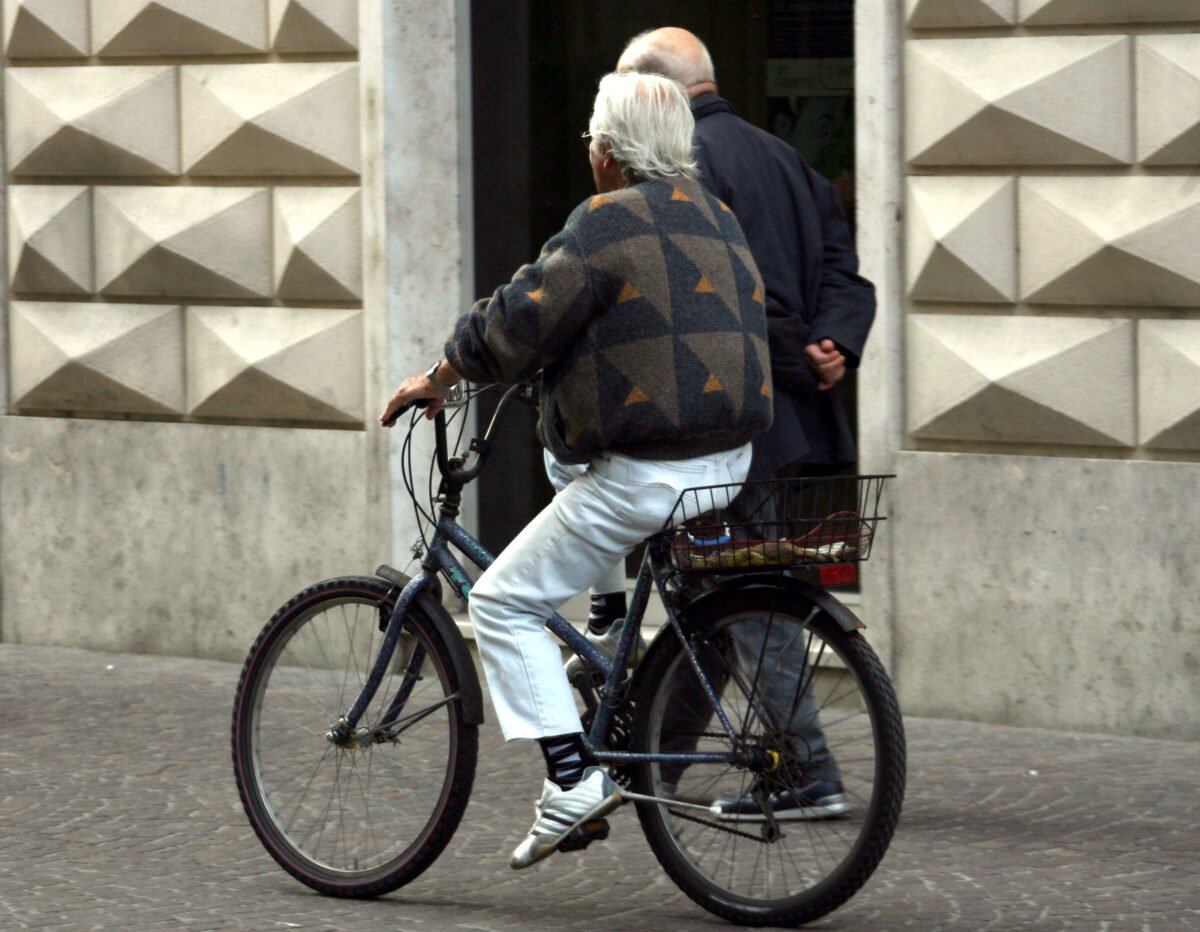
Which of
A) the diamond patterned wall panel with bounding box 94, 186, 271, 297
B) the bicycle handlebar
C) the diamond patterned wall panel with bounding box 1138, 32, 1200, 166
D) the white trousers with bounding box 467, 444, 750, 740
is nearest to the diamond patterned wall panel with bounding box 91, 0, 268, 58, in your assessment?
the diamond patterned wall panel with bounding box 94, 186, 271, 297

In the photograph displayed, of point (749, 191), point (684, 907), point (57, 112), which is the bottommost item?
point (684, 907)

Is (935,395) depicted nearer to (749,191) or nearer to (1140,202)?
(1140,202)

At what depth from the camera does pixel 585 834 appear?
15.9 ft

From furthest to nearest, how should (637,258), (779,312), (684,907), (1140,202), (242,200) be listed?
1. (242,200)
2. (1140,202)
3. (779,312)
4. (684,907)
5. (637,258)

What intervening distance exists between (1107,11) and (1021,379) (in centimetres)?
114

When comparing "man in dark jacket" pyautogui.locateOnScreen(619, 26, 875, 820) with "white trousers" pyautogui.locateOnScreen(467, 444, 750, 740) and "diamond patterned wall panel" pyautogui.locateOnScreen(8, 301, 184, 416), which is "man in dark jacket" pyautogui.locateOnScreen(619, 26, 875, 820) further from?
"diamond patterned wall panel" pyautogui.locateOnScreen(8, 301, 184, 416)

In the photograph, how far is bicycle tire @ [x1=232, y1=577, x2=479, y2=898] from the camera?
16.6 feet

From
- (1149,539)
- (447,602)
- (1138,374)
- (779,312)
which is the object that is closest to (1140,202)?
(1138,374)

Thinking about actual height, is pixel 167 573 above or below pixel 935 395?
below

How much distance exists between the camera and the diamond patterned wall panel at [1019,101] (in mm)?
6895

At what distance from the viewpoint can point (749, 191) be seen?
5.77 m

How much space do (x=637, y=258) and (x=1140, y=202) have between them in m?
2.71

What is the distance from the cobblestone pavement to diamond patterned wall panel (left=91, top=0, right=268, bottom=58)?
2.55m

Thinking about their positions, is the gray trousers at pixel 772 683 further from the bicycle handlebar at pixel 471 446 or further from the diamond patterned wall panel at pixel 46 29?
the diamond patterned wall panel at pixel 46 29
